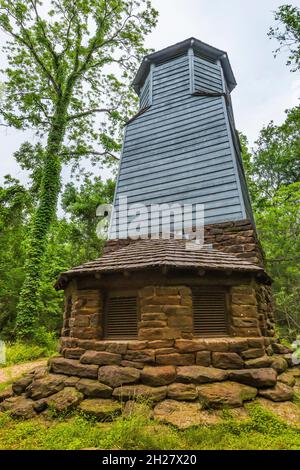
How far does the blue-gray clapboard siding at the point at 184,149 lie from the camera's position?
741 centimetres

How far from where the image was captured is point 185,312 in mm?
5066

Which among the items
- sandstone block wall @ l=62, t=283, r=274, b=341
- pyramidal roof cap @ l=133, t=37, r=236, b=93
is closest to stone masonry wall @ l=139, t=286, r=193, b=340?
sandstone block wall @ l=62, t=283, r=274, b=341

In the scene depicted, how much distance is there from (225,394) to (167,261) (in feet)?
7.73

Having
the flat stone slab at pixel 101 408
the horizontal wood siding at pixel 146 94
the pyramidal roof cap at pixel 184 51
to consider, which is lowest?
the flat stone slab at pixel 101 408

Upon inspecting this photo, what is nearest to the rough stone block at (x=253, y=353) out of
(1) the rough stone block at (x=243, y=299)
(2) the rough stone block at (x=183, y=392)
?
(1) the rough stone block at (x=243, y=299)

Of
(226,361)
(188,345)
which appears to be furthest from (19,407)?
(226,361)

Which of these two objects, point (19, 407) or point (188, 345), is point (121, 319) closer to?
point (188, 345)

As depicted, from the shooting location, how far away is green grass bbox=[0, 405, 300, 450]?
11.0 feet

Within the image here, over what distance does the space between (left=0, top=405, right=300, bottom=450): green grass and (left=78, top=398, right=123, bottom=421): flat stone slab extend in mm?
123

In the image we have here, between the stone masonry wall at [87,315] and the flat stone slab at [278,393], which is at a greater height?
the stone masonry wall at [87,315]

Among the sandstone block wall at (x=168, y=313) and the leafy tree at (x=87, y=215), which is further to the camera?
the leafy tree at (x=87, y=215)

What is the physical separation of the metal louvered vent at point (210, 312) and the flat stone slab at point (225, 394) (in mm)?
1025

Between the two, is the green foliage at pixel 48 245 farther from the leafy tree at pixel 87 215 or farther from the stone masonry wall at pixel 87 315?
the stone masonry wall at pixel 87 315

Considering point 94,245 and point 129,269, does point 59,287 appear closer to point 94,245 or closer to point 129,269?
point 129,269
